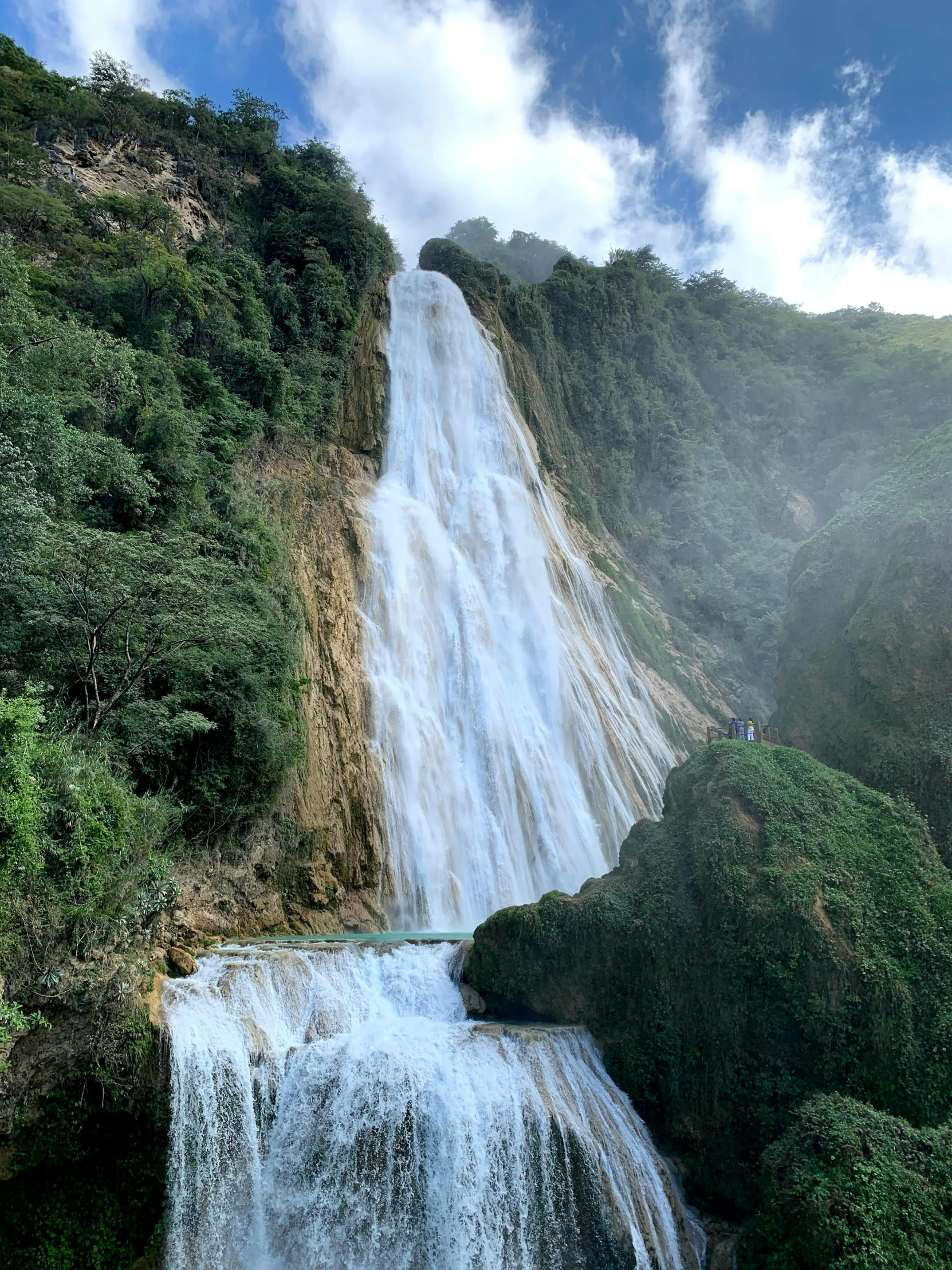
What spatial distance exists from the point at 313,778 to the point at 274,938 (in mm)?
4189

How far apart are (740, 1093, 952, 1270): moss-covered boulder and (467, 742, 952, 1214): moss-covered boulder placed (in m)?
0.73

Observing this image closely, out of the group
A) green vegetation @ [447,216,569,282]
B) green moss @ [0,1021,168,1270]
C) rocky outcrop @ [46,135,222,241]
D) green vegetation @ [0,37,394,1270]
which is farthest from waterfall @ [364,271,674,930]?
green vegetation @ [447,216,569,282]

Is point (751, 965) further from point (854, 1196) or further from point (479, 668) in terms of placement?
point (479, 668)

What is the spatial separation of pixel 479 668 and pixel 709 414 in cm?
3053

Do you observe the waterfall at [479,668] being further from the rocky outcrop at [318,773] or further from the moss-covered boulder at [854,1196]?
the moss-covered boulder at [854,1196]

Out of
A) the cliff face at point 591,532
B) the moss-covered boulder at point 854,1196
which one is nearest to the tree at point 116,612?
the moss-covered boulder at point 854,1196

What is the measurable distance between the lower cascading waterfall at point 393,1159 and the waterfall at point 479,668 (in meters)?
7.68

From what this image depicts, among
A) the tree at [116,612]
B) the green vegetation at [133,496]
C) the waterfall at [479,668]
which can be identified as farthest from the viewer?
the waterfall at [479,668]

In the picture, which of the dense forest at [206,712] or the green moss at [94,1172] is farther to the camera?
the dense forest at [206,712]

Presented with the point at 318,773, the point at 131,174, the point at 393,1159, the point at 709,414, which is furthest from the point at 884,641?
the point at 709,414

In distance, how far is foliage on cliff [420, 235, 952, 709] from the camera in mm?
36312

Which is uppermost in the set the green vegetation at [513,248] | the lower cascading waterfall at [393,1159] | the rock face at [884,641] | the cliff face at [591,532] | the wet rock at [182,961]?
the green vegetation at [513,248]

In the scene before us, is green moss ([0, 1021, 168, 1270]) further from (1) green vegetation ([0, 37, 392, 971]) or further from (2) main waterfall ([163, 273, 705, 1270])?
(1) green vegetation ([0, 37, 392, 971])

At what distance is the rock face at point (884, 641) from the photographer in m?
14.5
